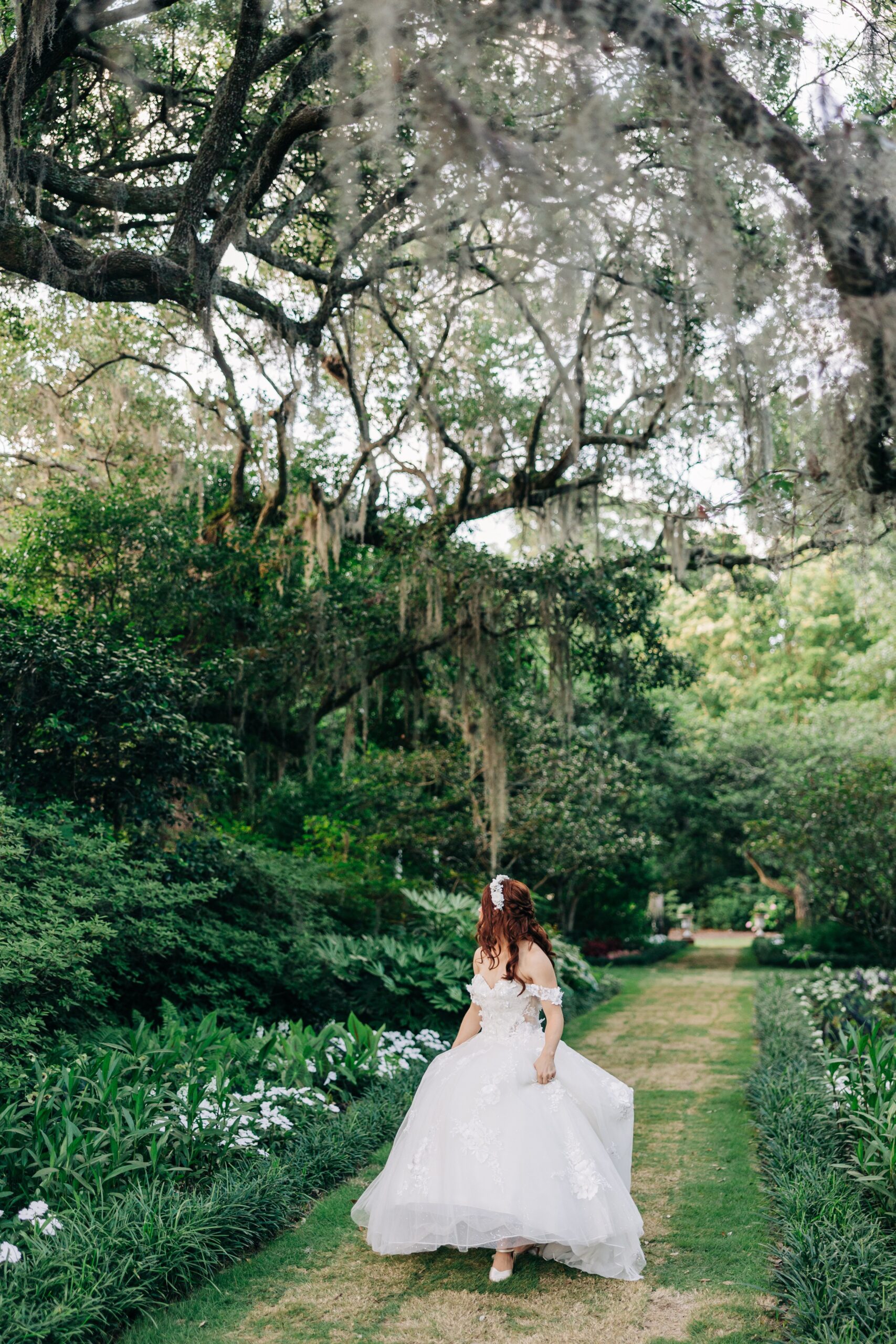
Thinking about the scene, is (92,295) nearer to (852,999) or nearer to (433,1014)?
(433,1014)

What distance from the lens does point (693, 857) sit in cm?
2592

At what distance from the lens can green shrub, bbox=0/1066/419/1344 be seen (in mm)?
3316

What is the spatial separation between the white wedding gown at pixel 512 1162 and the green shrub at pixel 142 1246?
524 mm

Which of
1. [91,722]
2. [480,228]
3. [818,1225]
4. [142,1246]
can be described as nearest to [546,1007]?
[818,1225]

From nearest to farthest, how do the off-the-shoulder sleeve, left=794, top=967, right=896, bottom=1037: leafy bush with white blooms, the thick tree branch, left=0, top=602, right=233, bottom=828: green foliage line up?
the off-the-shoulder sleeve → the thick tree branch → left=0, top=602, right=233, bottom=828: green foliage → left=794, top=967, right=896, bottom=1037: leafy bush with white blooms

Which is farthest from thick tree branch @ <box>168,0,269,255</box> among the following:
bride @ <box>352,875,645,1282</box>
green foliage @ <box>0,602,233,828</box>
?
bride @ <box>352,875,645,1282</box>

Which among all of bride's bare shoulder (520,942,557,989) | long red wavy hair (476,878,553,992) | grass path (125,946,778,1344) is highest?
long red wavy hair (476,878,553,992)

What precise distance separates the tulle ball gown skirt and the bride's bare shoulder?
218 mm

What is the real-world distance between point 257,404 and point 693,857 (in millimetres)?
18484

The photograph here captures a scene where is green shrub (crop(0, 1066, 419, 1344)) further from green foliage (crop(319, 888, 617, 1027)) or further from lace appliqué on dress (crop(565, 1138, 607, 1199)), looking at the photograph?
green foliage (crop(319, 888, 617, 1027))

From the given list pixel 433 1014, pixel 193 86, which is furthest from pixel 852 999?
pixel 193 86

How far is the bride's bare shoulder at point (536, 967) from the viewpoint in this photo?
438 cm

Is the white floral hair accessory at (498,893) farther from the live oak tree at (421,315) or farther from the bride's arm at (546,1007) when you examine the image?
the live oak tree at (421,315)

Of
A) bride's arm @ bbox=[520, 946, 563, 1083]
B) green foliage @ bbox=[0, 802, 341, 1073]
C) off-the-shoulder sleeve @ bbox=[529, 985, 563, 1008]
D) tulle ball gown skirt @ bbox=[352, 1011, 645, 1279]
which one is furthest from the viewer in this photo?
green foliage @ bbox=[0, 802, 341, 1073]
